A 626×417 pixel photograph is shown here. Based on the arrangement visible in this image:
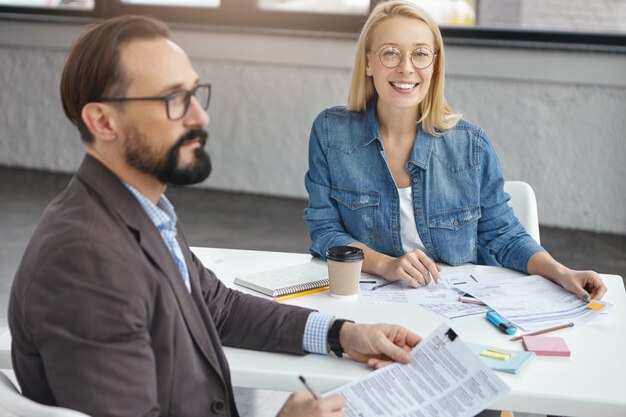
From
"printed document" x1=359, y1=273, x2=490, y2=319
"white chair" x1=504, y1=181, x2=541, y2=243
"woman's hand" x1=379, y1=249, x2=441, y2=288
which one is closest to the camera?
"printed document" x1=359, y1=273, x2=490, y2=319

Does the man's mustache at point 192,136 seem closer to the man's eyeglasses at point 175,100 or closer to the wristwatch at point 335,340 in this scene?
the man's eyeglasses at point 175,100

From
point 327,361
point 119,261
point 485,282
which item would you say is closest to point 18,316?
point 119,261

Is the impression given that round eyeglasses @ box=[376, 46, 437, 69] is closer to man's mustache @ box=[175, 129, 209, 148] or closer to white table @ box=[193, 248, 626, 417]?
white table @ box=[193, 248, 626, 417]

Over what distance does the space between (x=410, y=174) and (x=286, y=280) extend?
52 cm

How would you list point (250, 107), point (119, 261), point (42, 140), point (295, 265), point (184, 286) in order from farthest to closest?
point (42, 140), point (250, 107), point (295, 265), point (184, 286), point (119, 261)

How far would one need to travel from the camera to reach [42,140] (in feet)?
21.6

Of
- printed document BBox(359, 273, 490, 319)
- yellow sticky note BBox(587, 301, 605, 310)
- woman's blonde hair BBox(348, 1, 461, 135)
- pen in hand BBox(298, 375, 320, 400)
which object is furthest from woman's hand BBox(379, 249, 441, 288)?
pen in hand BBox(298, 375, 320, 400)

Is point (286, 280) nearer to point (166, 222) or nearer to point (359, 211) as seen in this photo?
point (359, 211)

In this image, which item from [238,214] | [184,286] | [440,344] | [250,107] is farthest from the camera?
[250,107]

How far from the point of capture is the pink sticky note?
168 centimetres

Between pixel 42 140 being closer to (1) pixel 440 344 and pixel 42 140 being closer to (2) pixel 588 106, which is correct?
(2) pixel 588 106

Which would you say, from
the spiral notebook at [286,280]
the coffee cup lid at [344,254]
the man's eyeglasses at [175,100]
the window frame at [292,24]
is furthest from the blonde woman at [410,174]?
the window frame at [292,24]

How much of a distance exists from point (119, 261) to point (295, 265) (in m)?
0.87

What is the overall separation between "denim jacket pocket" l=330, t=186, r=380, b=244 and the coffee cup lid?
1.24ft
